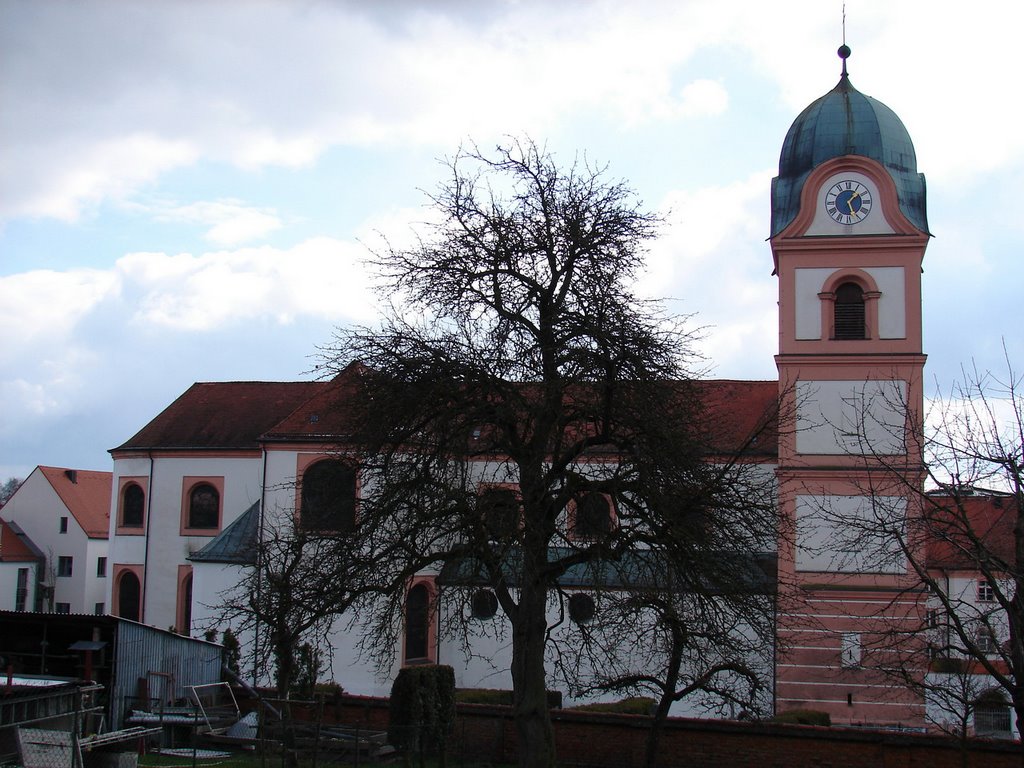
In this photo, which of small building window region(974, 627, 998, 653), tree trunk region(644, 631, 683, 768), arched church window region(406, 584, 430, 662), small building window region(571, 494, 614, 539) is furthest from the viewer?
arched church window region(406, 584, 430, 662)

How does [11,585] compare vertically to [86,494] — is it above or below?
below

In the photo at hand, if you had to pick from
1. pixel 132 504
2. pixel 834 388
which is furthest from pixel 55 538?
pixel 834 388

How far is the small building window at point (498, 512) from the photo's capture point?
15.5 m

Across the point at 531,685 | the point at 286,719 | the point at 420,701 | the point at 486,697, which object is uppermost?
the point at 531,685

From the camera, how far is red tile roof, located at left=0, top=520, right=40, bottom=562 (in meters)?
61.0

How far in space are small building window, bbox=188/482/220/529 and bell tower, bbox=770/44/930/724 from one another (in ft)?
65.6

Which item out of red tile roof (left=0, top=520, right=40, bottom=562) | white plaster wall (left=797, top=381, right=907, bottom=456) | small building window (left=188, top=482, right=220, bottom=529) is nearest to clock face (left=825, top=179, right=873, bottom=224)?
white plaster wall (left=797, top=381, right=907, bottom=456)

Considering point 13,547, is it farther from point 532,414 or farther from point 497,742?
point 532,414

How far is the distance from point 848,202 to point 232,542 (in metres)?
21.6

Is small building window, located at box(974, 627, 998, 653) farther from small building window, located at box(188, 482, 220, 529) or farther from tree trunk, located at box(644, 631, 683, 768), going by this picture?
small building window, located at box(188, 482, 220, 529)

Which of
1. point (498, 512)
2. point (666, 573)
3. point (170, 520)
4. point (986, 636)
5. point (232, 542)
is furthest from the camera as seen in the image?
point (170, 520)

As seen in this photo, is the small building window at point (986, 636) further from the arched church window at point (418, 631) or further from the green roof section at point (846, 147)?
the arched church window at point (418, 631)

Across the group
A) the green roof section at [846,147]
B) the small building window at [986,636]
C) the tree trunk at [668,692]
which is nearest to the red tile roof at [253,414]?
the green roof section at [846,147]

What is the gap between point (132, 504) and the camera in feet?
133
